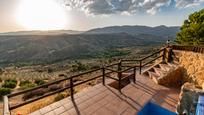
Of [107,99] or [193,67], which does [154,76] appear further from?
[107,99]

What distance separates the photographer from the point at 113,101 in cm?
505

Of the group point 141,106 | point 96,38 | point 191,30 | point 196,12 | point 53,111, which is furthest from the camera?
point 96,38

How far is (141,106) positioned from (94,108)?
4.45ft

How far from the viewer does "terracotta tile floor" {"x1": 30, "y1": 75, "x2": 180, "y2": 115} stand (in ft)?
14.5

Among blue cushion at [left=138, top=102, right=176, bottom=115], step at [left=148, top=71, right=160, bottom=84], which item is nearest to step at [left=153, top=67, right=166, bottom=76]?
step at [left=148, top=71, right=160, bottom=84]

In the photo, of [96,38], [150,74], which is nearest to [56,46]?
[96,38]

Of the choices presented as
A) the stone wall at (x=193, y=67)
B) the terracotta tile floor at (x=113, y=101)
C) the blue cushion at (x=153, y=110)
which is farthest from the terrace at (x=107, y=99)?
the stone wall at (x=193, y=67)

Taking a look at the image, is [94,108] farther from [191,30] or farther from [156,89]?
[191,30]

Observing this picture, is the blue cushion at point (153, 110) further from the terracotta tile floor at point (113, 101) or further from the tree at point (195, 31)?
the tree at point (195, 31)

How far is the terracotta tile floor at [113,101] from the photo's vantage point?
4.41 m

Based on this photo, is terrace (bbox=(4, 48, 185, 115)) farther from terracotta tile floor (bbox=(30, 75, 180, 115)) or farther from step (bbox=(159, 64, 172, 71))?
step (bbox=(159, 64, 172, 71))

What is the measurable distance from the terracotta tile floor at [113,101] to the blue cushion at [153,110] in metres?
0.12

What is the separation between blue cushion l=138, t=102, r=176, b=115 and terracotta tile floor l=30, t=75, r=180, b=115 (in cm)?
12

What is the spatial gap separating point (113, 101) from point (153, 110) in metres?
1.22
